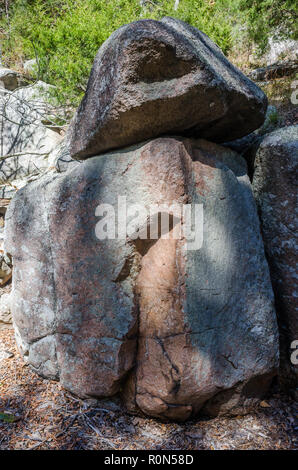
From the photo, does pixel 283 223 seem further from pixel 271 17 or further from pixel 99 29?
pixel 271 17

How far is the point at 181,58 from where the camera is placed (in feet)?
5.76

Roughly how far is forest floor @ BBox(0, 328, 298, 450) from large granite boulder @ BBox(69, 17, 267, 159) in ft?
5.93

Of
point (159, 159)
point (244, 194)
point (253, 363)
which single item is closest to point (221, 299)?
point (253, 363)

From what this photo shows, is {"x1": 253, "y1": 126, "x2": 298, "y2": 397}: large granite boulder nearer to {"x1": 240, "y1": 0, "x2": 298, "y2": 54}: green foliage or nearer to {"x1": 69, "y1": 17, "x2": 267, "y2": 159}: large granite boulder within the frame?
Result: {"x1": 69, "y1": 17, "x2": 267, "y2": 159}: large granite boulder

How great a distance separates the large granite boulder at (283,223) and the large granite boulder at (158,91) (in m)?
0.35

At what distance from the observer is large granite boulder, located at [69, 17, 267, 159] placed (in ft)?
5.71

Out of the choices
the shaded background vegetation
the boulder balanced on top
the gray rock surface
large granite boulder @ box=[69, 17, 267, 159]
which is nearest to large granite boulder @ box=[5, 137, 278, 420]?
the boulder balanced on top

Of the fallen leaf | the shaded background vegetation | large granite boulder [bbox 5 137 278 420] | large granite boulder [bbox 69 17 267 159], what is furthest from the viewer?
the shaded background vegetation

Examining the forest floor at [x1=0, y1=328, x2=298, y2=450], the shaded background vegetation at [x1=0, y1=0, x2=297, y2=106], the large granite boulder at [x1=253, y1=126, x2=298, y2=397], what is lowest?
the forest floor at [x1=0, y1=328, x2=298, y2=450]

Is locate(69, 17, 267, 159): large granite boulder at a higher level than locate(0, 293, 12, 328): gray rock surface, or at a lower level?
higher

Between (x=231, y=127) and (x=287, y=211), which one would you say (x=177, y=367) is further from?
(x=231, y=127)

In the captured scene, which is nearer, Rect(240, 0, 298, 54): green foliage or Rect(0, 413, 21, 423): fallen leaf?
Rect(0, 413, 21, 423): fallen leaf

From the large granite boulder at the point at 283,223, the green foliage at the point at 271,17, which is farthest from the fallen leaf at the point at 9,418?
the green foliage at the point at 271,17
